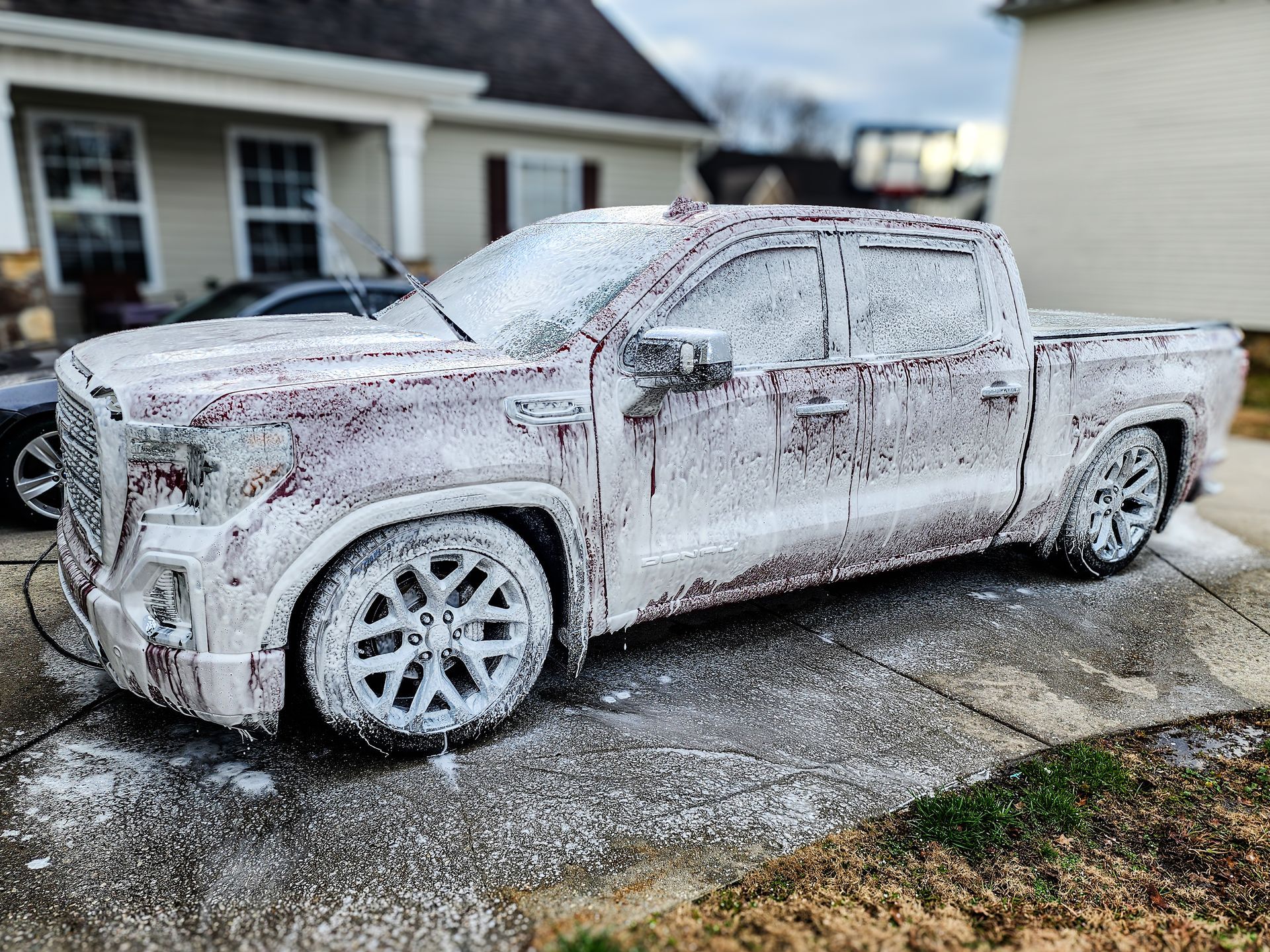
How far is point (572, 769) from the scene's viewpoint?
119 inches

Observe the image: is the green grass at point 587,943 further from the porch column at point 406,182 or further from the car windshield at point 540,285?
the porch column at point 406,182

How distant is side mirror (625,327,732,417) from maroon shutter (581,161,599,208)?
12058 millimetres

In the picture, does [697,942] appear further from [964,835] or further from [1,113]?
[1,113]

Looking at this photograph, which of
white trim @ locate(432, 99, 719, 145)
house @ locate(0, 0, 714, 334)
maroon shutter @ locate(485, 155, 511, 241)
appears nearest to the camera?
house @ locate(0, 0, 714, 334)

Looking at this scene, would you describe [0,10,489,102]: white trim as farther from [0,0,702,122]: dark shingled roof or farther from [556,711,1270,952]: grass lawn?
[556,711,1270,952]: grass lawn

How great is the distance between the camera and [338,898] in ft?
7.92

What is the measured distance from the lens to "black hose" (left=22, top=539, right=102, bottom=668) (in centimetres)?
360

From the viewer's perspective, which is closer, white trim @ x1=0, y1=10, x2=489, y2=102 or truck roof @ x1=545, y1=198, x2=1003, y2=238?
truck roof @ x1=545, y1=198, x2=1003, y2=238

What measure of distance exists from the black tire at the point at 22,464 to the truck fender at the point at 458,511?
277 centimetres

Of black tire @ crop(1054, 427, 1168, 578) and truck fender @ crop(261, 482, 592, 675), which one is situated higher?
truck fender @ crop(261, 482, 592, 675)

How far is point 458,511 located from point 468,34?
1305cm

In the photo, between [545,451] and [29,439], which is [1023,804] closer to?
[545,451]

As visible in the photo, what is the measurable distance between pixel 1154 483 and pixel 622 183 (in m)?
11.5

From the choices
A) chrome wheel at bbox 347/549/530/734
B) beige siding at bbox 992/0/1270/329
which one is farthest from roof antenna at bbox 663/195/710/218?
beige siding at bbox 992/0/1270/329
